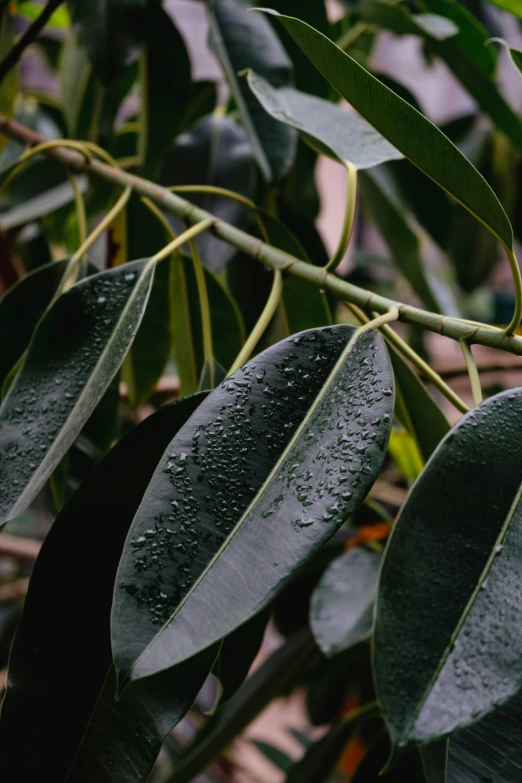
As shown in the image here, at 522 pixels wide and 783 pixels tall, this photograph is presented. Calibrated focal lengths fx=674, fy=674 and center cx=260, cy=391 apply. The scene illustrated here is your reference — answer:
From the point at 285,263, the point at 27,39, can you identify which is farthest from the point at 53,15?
the point at 285,263

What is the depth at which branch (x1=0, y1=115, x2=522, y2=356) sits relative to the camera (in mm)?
364

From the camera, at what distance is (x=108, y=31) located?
598 mm

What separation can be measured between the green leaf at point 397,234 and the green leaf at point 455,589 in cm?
61

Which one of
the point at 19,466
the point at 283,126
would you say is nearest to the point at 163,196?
the point at 283,126

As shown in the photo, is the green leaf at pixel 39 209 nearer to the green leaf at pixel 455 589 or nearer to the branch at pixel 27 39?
the branch at pixel 27 39

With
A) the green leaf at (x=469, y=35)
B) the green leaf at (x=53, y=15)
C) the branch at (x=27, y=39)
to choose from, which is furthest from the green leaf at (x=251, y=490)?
the green leaf at (x=53, y=15)

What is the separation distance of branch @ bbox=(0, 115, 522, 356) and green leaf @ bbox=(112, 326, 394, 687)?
0.04 metres

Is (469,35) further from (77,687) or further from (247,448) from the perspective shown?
(77,687)

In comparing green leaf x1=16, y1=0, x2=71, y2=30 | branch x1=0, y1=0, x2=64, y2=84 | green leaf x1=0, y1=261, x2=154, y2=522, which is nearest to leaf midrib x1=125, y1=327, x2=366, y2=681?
green leaf x1=0, y1=261, x2=154, y2=522

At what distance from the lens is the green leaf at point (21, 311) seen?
51cm

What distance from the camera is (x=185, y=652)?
259 mm

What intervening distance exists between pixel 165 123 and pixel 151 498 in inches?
20.2

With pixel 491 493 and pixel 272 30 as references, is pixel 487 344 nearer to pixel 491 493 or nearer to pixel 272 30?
pixel 491 493

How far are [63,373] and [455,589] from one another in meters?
0.27
